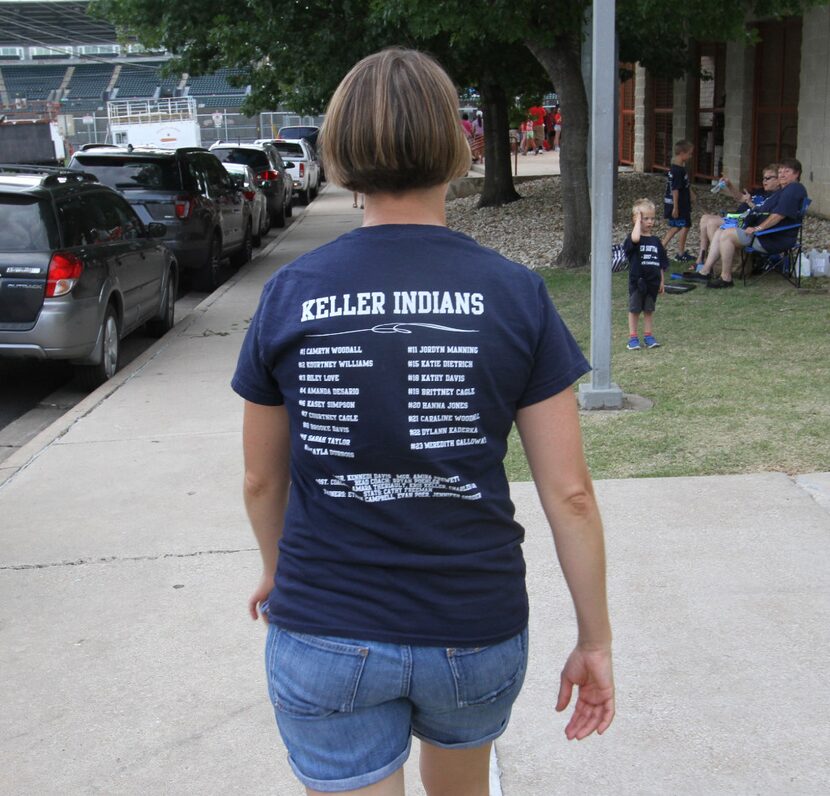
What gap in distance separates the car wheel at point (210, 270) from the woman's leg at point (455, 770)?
1325cm

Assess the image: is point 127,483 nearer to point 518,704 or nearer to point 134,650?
point 134,650

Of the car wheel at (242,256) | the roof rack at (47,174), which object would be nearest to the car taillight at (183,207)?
the car wheel at (242,256)

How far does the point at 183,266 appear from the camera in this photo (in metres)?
14.7

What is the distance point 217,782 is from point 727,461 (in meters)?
3.63

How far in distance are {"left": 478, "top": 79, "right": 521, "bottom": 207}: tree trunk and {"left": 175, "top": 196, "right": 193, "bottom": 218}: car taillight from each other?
856cm

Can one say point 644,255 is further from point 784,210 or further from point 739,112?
point 739,112

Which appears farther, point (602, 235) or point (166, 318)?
point (166, 318)

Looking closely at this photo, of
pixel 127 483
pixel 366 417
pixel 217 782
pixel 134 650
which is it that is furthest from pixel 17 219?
pixel 366 417

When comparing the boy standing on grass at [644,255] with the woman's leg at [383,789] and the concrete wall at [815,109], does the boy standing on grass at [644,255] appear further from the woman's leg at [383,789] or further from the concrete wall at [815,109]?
the concrete wall at [815,109]

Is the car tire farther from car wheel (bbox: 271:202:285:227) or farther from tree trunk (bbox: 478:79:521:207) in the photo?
car wheel (bbox: 271:202:285:227)

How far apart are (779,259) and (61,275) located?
739cm

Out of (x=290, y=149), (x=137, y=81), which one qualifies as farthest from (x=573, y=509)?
(x=137, y=81)

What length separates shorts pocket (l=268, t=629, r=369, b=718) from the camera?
1.81 metres

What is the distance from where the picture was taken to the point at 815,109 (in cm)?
1653
